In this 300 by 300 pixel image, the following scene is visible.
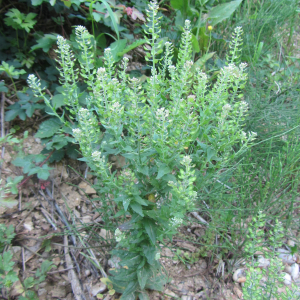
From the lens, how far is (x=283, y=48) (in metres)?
3.89

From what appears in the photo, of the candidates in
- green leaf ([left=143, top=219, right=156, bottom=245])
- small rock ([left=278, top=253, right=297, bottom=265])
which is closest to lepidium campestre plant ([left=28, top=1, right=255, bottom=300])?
green leaf ([left=143, top=219, right=156, bottom=245])

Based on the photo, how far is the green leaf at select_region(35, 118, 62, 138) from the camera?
2.32 m

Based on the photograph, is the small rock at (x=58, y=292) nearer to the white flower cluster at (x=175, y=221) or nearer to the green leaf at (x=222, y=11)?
the white flower cluster at (x=175, y=221)

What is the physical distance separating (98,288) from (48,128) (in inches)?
56.0

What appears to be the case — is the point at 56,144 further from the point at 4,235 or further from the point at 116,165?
the point at 4,235

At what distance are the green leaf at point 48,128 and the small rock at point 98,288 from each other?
1317 mm

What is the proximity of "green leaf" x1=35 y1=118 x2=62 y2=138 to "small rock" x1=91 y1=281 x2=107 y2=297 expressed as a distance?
1.32 meters

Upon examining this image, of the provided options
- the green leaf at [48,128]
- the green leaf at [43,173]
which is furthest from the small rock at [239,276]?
the green leaf at [48,128]

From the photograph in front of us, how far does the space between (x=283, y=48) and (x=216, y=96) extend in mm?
3202

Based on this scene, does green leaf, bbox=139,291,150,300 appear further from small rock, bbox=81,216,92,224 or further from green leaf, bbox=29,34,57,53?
green leaf, bbox=29,34,57,53

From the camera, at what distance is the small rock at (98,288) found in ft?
6.25

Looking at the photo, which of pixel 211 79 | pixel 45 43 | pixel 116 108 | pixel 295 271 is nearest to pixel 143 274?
pixel 116 108

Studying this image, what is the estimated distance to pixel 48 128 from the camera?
92.7 inches

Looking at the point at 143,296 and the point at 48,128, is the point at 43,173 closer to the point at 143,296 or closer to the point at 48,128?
the point at 48,128
